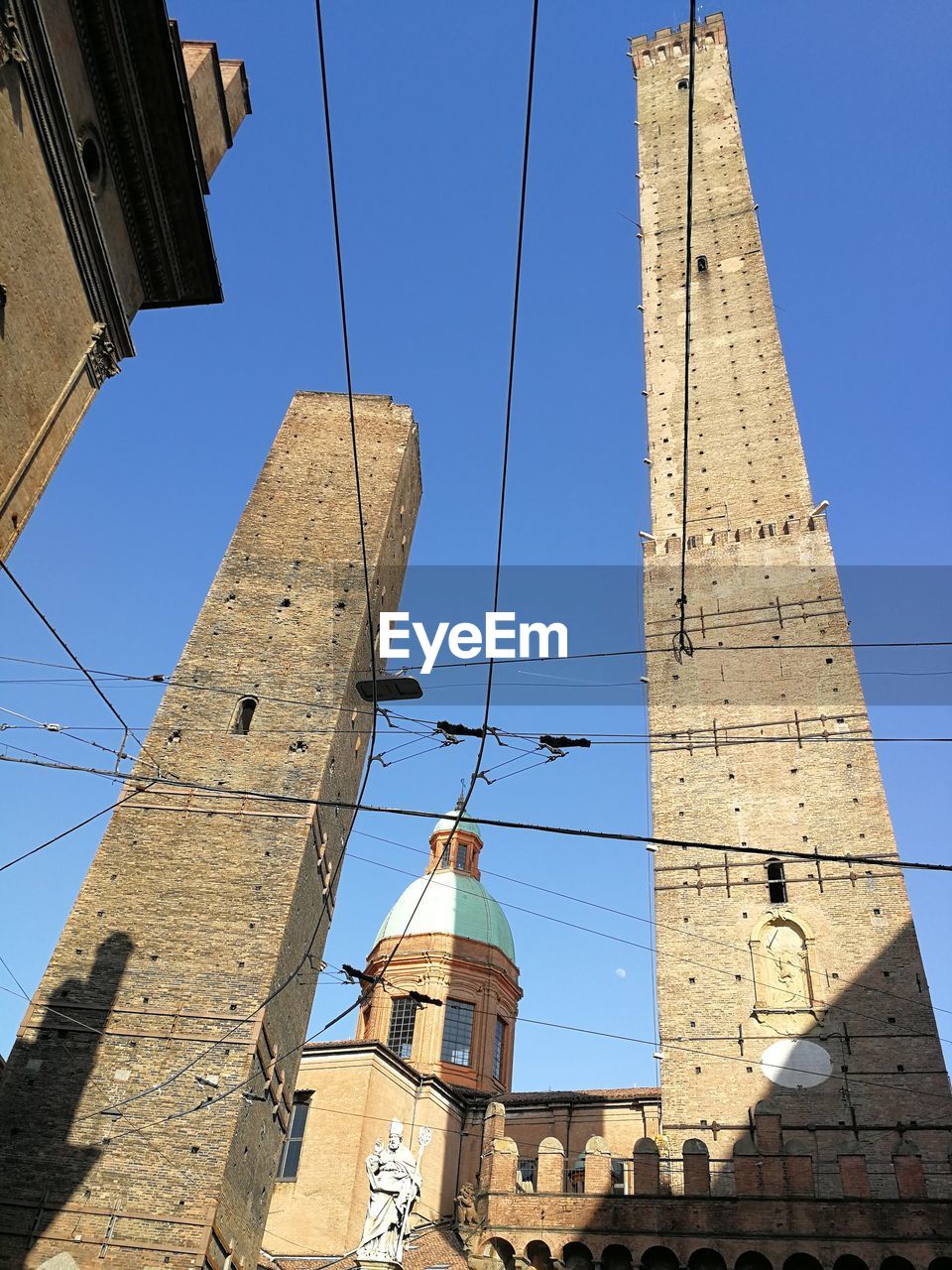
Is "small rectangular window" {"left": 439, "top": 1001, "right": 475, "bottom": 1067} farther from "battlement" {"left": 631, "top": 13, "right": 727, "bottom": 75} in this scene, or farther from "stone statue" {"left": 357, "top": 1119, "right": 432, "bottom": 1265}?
"battlement" {"left": 631, "top": 13, "right": 727, "bottom": 75}

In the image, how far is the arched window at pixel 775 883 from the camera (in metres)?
18.8

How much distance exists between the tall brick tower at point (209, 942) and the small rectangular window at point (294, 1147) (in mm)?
7007

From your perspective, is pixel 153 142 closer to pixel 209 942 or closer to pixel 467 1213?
pixel 209 942

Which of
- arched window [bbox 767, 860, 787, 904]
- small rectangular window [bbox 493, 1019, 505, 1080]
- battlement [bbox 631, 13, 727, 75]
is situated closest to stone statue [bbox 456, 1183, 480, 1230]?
arched window [bbox 767, 860, 787, 904]

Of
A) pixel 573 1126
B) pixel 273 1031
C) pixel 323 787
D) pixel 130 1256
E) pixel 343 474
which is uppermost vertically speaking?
pixel 343 474

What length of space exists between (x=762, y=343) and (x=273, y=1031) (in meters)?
20.7

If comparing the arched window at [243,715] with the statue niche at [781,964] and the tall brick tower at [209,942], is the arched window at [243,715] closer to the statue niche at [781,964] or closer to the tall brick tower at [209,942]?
the tall brick tower at [209,942]

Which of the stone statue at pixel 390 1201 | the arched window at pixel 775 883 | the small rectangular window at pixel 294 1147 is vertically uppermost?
→ the arched window at pixel 775 883

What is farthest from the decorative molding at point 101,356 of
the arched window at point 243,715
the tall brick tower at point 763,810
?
the tall brick tower at point 763,810

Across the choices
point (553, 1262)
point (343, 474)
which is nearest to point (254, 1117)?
point (553, 1262)

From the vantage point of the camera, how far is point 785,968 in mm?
17828

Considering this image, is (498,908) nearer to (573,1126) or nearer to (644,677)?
(573,1126)

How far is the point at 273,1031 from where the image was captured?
15375 millimetres

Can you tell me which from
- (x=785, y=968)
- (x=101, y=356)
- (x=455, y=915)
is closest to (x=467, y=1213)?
(x=785, y=968)
